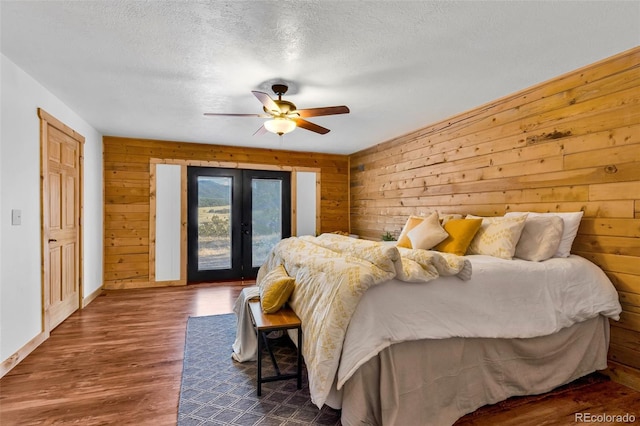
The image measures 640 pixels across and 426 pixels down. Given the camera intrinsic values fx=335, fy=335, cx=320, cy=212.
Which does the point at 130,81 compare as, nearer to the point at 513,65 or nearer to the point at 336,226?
the point at 513,65

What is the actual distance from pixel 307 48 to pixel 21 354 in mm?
3352

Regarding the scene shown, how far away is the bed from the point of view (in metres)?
1.82

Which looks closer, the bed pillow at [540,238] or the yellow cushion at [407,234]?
the bed pillow at [540,238]

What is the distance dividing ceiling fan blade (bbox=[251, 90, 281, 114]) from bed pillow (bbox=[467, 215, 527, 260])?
7.03ft

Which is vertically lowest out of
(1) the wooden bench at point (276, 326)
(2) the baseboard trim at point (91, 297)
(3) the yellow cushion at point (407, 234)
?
(2) the baseboard trim at point (91, 297)

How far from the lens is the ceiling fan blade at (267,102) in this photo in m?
2.65

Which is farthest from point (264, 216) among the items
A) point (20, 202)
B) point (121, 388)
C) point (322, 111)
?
point (121, 388)

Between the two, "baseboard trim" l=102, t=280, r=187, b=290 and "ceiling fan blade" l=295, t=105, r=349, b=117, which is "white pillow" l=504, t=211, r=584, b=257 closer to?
"ceiling fan blade" l=295, t=105, r=349, b=117

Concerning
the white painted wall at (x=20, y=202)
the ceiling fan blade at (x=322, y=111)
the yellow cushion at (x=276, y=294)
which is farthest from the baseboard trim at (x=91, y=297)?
the ceiling fan blade at (x=322, y=111)

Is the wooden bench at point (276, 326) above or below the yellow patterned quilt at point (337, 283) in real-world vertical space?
below

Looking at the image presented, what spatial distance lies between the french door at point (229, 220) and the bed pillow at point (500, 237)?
3914 mm

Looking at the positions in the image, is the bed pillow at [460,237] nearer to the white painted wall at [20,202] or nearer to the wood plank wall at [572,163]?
the wood plank wall at [572,163]

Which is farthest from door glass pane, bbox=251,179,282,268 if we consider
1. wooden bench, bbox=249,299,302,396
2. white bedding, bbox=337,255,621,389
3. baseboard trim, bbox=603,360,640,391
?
baseboard trim, bbox=603,360,640,391

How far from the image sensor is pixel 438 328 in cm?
197
